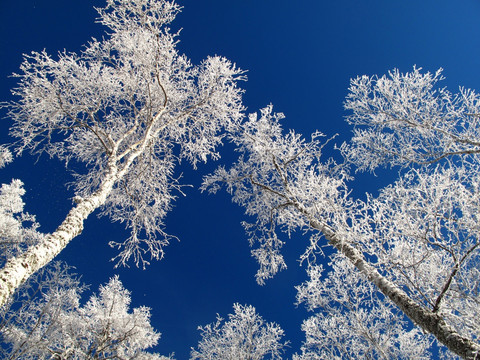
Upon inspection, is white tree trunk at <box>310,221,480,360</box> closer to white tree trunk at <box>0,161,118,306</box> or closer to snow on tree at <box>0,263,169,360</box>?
white tree trunk at <box>0,161,118,306</box>

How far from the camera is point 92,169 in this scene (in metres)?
8.33

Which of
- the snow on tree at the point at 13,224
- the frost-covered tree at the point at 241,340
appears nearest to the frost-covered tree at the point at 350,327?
the frost-covered tree at the point at 241,340

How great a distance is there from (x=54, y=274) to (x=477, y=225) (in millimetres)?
12485

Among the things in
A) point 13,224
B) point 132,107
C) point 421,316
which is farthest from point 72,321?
point 421,316

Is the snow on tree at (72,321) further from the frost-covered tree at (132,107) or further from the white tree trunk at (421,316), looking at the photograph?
the white tree trunk at (421,316)

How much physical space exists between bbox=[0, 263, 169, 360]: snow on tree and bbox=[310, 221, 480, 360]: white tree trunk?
28.1 ft

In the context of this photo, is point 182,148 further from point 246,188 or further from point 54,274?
point 54,274

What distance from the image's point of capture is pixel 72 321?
35.8 feet

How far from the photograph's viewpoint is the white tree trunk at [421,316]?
309cm

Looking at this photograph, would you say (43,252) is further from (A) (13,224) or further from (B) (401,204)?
(A) (13,224)

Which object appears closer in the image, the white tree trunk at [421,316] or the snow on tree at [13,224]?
the white tree trunk at [421,316]

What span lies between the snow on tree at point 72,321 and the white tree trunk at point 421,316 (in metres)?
8.57

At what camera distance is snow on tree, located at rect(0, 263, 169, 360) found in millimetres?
9625

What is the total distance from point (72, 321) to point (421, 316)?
12.2 m
